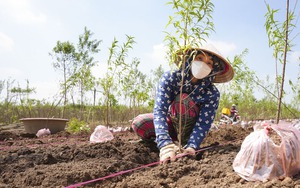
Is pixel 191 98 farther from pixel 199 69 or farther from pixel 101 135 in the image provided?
pixel 101 135

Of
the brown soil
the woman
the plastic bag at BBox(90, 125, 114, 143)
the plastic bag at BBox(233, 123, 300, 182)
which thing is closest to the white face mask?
the woman

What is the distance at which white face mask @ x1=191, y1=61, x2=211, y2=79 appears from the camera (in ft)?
7.42

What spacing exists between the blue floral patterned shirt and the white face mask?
77mm

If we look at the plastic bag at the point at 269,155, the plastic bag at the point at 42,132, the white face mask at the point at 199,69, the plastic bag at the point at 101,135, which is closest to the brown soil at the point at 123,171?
the plastic bag at the point at 269,155

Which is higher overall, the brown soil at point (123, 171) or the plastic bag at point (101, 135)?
the plastic bag at point (101, 135)

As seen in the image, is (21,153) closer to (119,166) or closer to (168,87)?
(119,166)

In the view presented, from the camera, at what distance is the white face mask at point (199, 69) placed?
89.0 inches

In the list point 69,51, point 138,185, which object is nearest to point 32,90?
point 69,51

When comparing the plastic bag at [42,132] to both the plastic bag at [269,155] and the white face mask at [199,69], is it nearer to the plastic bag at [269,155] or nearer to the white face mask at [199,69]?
the white face mask at [199,69]

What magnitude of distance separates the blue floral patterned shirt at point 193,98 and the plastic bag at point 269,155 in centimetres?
78

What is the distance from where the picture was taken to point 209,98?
2521mm

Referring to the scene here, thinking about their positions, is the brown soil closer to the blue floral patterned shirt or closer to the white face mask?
the blue floral patterned shirt

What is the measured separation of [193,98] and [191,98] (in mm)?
21

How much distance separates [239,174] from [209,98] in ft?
3.40
